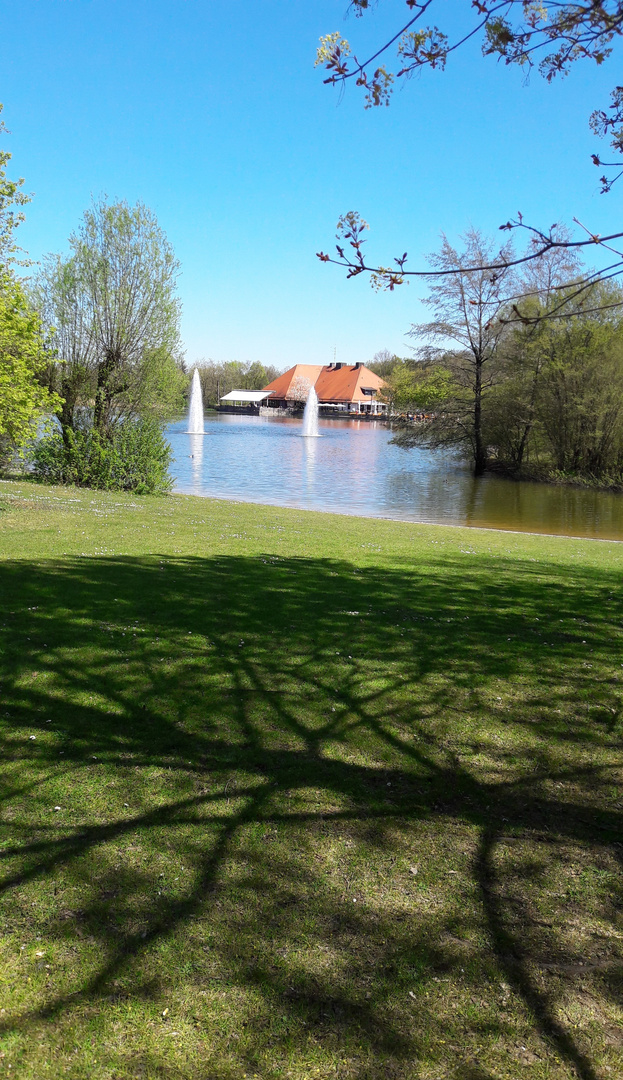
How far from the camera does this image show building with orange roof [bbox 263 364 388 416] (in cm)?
13238

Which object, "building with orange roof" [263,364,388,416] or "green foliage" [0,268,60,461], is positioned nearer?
"green foliage" [0,268,60,461]

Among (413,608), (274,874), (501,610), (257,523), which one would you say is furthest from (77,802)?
(257,523)

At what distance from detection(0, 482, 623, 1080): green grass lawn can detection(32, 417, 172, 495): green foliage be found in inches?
617

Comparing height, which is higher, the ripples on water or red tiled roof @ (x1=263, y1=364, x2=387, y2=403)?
red tiled roof @ (x1=263, y1=364, x2=387, y2=403)

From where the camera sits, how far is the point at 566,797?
401cm

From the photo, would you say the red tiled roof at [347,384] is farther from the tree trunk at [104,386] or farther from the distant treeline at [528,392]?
the tree trunk at [104,386]

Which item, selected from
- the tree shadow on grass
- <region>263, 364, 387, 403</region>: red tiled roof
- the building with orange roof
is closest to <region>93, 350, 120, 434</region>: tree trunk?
the tree shadow on grass

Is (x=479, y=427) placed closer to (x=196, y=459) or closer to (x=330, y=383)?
(x=196, y=459)

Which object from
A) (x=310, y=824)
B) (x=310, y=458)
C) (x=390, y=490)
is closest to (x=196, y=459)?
(x=310, y=458)

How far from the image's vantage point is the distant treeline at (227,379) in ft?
518

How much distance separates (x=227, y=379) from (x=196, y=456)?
122246 millimetres

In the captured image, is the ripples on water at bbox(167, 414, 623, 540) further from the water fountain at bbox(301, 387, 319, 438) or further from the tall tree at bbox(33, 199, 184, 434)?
the water fountain at bbox(301, 387, 319, 438)

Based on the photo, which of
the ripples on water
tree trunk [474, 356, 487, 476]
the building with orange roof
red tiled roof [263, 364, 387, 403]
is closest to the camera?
the ripples on water

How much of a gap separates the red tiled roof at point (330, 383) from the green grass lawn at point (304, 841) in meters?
128
